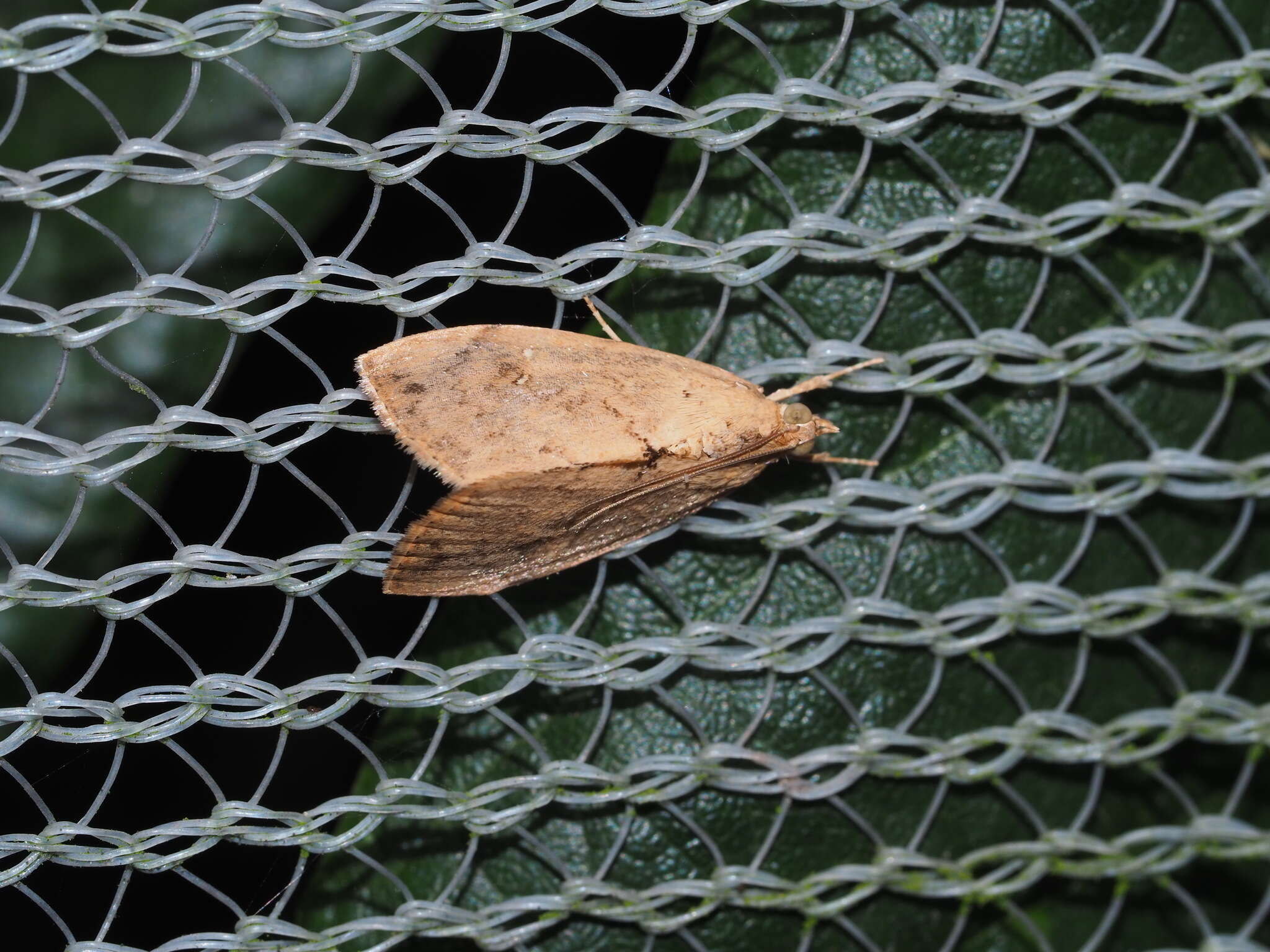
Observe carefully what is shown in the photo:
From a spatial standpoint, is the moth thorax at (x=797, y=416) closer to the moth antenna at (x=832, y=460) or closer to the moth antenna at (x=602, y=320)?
the moth antenna at (x=832, y=460)

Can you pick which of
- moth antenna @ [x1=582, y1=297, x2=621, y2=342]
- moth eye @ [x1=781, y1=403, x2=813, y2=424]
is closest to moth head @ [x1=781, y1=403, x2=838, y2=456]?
moth eye @ [x1=781, y1=403, x2=813, y2=424]

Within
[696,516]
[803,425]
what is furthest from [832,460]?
[696,516]

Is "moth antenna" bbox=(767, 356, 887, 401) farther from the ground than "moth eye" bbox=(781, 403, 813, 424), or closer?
farther from the ground

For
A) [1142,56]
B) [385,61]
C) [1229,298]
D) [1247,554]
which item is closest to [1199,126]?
[1142,56]

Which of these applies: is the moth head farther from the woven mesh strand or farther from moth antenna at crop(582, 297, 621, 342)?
moth antenna at crop(582, 297, 621, 342)

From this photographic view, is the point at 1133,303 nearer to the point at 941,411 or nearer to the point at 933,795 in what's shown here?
the point at 941,411

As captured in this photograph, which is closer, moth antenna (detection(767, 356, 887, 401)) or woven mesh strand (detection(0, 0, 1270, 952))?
woven mesh strand (detection(0, 0, 1270, 952))

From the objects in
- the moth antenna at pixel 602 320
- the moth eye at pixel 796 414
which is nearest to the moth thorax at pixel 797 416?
the moth eye at pixel 796 414
